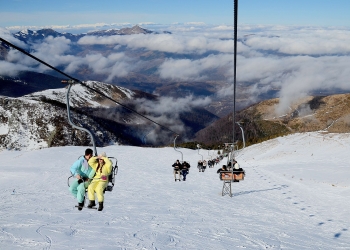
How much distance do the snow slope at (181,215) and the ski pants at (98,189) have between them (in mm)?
2600

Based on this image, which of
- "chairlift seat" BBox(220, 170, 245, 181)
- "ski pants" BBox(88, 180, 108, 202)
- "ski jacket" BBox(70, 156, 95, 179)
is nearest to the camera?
"ski jacket" BBox(70, 156, 95, 179)

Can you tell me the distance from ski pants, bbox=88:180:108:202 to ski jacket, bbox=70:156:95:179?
0.40 meters

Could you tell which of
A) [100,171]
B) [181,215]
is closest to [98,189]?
[100,171]

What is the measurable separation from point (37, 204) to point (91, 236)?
9662 mm

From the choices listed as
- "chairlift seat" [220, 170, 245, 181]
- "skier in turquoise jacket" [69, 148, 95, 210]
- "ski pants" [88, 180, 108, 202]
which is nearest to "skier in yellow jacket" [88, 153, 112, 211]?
"ski pants" [88, 180, 108, 202]


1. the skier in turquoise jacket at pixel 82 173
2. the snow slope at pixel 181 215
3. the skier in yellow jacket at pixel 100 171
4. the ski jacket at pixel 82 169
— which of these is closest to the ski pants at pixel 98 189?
the skier in yellow jacket at pixel 100 171

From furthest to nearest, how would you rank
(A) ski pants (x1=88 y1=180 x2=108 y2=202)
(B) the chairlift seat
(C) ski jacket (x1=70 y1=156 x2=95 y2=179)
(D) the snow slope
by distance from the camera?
(B) the chairlift seat → (D) the snow slope → (A) ski pants (x1=88 y1=180 x2=108 y2=202) → (C) ski jacket (x1=70 y1=156 x2=95 y2=179)

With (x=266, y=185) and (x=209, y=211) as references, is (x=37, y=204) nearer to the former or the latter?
(x=209, y=211)

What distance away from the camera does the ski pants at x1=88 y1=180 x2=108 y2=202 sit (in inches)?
536

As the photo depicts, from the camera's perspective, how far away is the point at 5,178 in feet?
132

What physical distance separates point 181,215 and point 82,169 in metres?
9.59

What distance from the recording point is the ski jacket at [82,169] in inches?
526

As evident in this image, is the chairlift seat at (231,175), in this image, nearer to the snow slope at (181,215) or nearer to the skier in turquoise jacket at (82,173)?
the snow slope at (181,215)

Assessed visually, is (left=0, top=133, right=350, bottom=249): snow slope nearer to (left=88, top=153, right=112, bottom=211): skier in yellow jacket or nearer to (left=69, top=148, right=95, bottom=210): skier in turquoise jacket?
(left=69, top=148, right=95, bottom=210): skier in turquoise jacket
